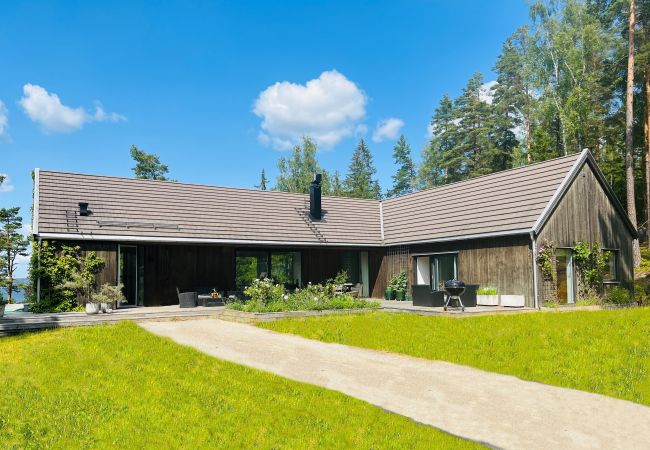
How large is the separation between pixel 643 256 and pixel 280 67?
2615 centimetres

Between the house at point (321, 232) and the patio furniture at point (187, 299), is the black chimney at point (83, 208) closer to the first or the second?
the house at point (321, 232)

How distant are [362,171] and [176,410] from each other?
6671 centimetres

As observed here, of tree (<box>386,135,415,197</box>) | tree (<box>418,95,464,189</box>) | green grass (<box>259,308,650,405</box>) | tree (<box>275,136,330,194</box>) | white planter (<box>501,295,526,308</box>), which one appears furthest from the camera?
tree (<box>386,135,415,197</box>)

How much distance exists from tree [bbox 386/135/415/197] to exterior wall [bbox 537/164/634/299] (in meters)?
44.3

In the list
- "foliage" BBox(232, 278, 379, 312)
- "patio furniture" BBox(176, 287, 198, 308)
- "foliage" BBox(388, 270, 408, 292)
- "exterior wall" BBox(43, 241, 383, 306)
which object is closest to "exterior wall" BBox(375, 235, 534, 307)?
"foliage" BBox(388, 270, 408, 292)

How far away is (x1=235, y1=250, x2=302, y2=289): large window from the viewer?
21625 millimetres

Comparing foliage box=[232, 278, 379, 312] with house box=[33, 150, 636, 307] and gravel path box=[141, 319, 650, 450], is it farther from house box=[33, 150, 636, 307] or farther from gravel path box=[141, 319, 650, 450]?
gravel path box=[141, 319, 650, 450]

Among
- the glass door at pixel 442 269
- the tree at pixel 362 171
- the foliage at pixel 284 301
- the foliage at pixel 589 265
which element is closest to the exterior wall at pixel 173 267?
the foliage at pixel 284 301

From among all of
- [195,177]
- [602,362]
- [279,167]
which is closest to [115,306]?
[602,362]

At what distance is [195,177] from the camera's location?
51125 millimetres

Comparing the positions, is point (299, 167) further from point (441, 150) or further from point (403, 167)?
point (441, 150)

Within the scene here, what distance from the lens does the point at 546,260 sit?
17.9m

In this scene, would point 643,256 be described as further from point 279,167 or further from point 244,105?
point 279,167

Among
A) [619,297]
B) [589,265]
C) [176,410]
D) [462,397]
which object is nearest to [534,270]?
[589,265]
